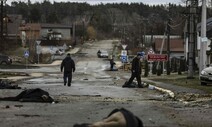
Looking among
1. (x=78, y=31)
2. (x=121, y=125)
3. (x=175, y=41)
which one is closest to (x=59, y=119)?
(x=121, y=125)

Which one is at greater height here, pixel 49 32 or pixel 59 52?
pixel 49 32

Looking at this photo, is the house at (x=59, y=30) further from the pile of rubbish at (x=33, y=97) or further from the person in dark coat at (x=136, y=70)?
the pile of rubbish at (x=33, y=97)

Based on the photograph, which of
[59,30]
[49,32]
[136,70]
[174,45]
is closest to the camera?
[136,70]

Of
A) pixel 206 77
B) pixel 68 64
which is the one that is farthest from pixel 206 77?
pixel 68 64

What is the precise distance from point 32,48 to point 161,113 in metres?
89.6

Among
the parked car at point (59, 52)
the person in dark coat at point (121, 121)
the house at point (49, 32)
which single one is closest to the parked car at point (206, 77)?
the person in dark coat at point (121, 121)

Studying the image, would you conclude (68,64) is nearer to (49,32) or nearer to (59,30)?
(49,32)

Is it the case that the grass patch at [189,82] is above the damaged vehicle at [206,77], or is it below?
below

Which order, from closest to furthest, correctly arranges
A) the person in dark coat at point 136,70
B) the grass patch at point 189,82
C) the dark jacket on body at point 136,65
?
the grass patch at point 189,82
the person in dark coat at point 136,70
the dark jacket on body at point 136,65

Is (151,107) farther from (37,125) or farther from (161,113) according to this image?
(37,125)

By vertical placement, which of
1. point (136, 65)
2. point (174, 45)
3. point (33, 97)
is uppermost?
point (136, 65)

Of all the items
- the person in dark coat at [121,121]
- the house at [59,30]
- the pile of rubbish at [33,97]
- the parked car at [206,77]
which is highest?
the house at [59,30]

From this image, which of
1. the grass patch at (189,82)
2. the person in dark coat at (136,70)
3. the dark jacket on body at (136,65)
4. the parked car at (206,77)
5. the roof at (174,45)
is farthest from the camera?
the roof at (174,45)

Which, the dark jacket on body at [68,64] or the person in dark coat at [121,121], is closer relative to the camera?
the person in dark coat at [121,121]
